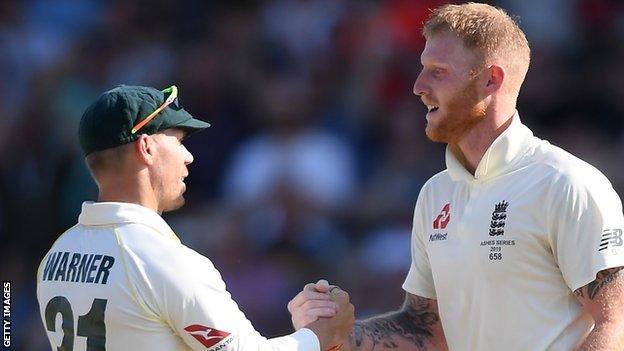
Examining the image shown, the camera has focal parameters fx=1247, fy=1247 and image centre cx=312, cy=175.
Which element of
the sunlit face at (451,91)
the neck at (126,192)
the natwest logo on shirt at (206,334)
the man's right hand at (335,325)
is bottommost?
the man's right hand at (335,325)

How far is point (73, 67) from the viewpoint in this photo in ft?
30.3

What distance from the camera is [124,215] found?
3.95m

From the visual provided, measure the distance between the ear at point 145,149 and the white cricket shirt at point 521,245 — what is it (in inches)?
45.2

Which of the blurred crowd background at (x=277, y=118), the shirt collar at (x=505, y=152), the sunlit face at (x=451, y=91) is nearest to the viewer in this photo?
the shirt collar at (x=505, y=152)

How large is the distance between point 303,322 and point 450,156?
33.7 inches

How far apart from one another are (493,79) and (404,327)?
1027mm

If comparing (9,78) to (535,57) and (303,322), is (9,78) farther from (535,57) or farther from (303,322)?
(303,322)

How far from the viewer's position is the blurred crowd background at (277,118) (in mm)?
7973

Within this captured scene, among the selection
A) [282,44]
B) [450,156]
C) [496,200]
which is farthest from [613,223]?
[282,44]

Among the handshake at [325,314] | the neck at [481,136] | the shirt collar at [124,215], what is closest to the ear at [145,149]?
the shirt collar at [124,215]

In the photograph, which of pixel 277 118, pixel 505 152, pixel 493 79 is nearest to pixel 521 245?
pixel 505 152

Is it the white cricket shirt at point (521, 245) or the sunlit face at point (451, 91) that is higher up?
the sunlit face at point (451, 91)

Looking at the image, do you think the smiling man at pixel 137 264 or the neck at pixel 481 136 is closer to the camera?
the smiling man at pixel 137 264

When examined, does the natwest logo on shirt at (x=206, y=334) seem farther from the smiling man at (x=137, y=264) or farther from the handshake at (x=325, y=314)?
the handshake at (x=325, y=314)
